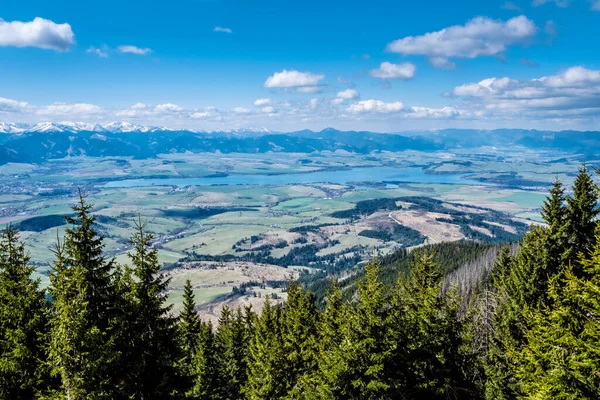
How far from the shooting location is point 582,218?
92.5ft

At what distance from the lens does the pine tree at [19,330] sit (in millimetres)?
20578

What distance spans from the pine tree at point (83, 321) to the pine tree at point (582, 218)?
28.0 m

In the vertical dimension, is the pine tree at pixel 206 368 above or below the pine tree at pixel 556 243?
below

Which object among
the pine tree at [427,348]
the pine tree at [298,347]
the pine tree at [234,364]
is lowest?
the pine tree at [234,364]

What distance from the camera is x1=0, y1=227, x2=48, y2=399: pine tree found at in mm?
20578

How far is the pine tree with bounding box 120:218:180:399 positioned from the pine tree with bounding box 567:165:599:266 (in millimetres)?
25785

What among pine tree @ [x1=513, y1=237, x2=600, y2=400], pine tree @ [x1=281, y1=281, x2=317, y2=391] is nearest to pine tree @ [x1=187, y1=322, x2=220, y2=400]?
pine tree @ [x1=281, y1=281, x2=317, y2=391]

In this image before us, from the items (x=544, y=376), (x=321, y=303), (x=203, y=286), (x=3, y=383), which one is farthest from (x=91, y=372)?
(x=203, y=286)

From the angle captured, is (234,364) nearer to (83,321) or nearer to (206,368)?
(206,368)

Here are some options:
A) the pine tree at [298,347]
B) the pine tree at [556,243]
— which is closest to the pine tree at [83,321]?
the pine tree at [298,347]

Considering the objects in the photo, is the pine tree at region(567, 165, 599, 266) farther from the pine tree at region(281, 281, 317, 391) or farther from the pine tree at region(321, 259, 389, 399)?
the pine tree at region(281, 281, 317, 391)

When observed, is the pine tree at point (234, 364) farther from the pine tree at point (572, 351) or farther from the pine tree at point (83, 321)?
the pine tree at point (572, 351)

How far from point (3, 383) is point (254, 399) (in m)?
18.4

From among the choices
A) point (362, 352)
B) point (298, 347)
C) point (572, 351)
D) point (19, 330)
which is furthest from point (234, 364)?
point (572, 351)
